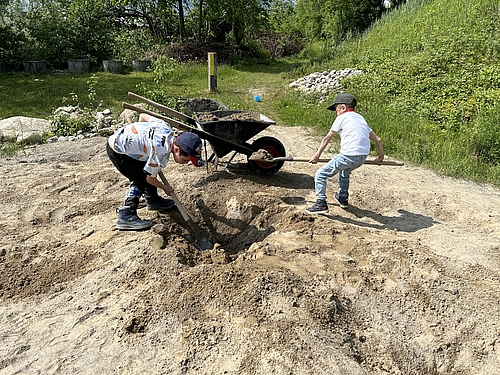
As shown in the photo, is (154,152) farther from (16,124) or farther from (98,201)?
(16,124)

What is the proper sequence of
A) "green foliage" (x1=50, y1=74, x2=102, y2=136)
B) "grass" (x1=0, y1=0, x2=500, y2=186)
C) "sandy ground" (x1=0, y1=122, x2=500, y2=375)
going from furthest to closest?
"green foliage" (x1=50, y1=74, x2=102, y2=136)
"grass" (x1=0, y1=0, x2=500, y2=186)
"sandy ground" (x1=0, y1=122, x2=500, y2=375)

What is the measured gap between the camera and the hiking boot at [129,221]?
158 inches

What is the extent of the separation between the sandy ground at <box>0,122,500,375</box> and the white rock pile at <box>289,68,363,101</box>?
632 centimetres

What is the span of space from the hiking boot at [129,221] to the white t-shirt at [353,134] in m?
2.23

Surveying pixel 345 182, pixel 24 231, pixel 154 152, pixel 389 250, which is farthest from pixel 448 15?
pixel 24 231

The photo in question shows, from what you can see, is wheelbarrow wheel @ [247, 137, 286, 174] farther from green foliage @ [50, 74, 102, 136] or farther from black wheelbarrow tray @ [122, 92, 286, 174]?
green foliage @ [50, 74, 102, 136]

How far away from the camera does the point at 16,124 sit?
757 cm

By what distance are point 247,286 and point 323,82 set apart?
378 inches

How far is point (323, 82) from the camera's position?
11.7m

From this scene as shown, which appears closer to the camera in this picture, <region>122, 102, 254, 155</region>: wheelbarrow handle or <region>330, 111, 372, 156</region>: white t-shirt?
<region>330, 111, 372, 156</region>: white t-shirt

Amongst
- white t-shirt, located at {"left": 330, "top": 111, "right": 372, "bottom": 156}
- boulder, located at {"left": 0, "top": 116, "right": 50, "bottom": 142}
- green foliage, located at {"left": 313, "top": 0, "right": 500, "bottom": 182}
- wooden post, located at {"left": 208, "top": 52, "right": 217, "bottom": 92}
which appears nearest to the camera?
white t-shirt, located at {"left": 330, "top": 111, "right": 372, "bottom": 156}

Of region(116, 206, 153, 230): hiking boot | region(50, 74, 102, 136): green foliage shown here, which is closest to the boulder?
region(50, 74, 102, 136): green foliage

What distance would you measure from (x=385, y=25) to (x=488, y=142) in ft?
34.6

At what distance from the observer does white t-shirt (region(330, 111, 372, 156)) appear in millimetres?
4328
